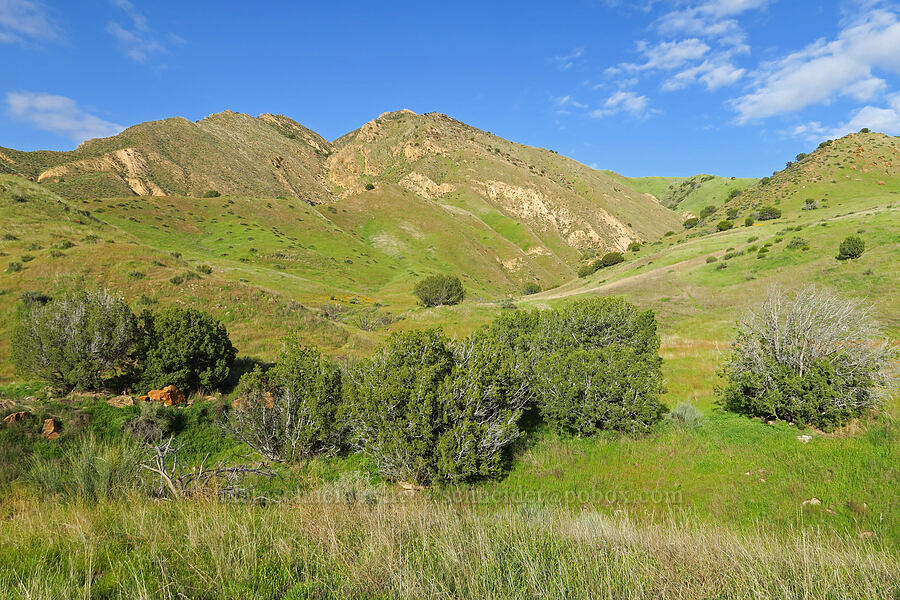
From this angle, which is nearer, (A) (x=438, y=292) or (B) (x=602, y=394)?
(B) (x=602, y=394)

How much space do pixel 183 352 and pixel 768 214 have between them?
82.5m

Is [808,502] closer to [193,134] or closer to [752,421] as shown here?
[752,421]

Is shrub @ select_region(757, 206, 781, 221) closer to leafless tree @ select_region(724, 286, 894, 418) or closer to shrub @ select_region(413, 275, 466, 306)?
shrub @ select_region(413, 275, 466, 306)

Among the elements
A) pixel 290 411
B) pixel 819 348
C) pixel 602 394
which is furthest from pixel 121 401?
pixel 819 348

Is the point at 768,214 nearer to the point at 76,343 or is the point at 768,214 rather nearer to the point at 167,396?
the point at 167,396

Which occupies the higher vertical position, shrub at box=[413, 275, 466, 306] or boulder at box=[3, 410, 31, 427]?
shrub at box=[413, 275, 466, 306]

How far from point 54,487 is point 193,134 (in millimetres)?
139194

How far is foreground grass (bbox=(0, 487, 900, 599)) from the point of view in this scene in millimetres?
3557

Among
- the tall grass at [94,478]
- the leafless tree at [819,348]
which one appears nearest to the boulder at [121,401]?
the tall grass at [94,478]

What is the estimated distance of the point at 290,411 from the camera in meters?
9.51

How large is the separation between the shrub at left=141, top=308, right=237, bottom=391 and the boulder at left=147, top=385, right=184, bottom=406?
326 mm

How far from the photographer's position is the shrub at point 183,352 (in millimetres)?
11758

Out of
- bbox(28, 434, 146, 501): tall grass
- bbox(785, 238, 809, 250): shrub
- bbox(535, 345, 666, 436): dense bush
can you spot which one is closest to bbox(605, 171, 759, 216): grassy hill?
bbox(785, 238, 809, 250): shrub

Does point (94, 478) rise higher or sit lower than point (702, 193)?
lower
